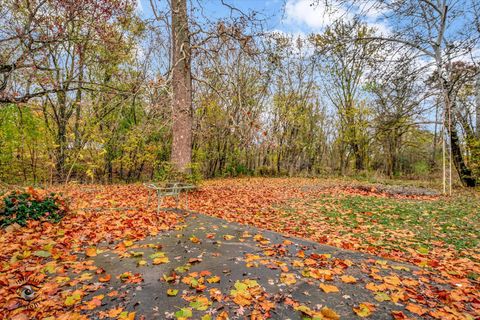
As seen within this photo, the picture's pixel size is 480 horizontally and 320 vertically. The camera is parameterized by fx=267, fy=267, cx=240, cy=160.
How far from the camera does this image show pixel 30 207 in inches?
192

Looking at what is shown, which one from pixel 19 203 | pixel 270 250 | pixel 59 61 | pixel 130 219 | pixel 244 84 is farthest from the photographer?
pixel 244 84

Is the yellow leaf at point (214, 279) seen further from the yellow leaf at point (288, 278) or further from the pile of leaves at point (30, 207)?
the pile of leaves at point (30, 207)

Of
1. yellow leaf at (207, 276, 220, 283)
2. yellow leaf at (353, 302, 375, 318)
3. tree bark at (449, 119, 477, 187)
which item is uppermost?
tree bark at (449, 119, 477, 187)

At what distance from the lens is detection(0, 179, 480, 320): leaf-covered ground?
264cm

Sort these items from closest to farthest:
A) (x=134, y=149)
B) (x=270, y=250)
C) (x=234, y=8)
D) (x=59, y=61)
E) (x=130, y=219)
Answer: (x=270, y=250)
(x=130, y=219)
(x=234, y=8)
(x=59, y=61)
(x=134, y=149)

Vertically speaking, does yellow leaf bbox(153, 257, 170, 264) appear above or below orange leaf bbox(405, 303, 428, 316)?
above

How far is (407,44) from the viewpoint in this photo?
10.3 metres

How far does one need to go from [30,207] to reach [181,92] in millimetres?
5618

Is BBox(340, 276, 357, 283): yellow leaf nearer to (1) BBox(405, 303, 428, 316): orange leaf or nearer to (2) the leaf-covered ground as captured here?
(2) the leaf-covered ground

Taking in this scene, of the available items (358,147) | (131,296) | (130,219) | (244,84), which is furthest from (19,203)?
(358,147)

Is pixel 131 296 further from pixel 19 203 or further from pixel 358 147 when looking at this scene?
pixel 358 147

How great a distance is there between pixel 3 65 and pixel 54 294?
518cm

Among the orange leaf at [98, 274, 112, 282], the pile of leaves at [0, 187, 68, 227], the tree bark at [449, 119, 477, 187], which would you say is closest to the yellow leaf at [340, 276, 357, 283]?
the orange leaf at [98, 274, 112, 282]

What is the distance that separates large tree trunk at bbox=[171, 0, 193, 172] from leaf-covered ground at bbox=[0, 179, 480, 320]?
202cm
